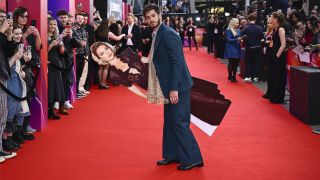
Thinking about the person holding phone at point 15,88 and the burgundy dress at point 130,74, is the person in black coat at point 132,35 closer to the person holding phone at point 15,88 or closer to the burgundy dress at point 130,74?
the person holding phone at point 15,88

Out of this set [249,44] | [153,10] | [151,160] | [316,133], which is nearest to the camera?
[153,10]

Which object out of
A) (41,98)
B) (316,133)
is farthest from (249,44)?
(41,98)

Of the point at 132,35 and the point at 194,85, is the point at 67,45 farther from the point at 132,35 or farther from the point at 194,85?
the point at 132,35

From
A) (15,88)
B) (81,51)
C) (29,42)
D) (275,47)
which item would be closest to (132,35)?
(81,51)

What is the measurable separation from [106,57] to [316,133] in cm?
278

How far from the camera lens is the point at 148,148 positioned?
5.39m

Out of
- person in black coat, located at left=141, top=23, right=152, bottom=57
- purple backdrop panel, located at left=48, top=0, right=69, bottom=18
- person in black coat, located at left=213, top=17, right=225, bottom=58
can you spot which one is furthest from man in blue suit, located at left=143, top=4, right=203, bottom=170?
person in black coat, located at left=213, top=17, right=225, bottom=58

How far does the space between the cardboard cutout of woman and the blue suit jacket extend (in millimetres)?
372

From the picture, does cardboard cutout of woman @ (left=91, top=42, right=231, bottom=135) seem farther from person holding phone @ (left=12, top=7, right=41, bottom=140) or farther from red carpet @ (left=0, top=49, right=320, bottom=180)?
person holding phone @ (left=12, top=7, right=41, bottom=140)

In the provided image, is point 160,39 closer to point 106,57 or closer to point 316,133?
point 106,57

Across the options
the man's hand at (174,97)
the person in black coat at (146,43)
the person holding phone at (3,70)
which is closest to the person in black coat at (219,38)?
the person in black coat at (146,43)

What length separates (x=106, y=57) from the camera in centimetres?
521

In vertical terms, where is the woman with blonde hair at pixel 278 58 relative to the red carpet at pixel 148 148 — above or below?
above

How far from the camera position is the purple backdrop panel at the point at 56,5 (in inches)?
313
